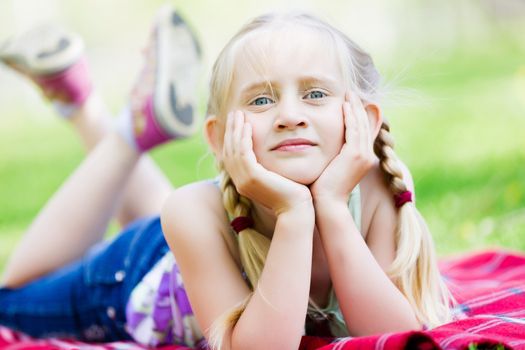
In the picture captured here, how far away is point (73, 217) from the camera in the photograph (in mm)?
2699

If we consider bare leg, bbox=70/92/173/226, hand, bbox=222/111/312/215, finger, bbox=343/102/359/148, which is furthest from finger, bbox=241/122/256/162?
bare leg, bbox=70/92/173/226

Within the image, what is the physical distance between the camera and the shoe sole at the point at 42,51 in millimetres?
3008

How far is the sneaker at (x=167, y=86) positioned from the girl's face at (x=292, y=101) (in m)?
0.86

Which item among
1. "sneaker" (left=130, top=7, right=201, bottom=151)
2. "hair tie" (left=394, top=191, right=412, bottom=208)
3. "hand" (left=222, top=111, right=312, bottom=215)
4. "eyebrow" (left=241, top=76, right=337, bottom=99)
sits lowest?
"hair tie" (left=394, top=191, right=412, bottom=208)

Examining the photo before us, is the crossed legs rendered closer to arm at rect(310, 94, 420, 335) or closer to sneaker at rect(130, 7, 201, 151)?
sneaker at rect(130, 7, 201, 151)

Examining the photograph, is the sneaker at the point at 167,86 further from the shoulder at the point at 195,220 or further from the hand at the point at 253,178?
the hand at the point at 253,178

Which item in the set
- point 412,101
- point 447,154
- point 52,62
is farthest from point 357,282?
point 447,154

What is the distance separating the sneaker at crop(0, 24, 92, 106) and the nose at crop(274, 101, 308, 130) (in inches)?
55.7

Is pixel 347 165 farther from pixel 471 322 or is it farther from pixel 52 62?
pixel 52 62

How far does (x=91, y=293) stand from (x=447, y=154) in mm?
2708

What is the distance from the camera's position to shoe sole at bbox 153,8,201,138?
277cm

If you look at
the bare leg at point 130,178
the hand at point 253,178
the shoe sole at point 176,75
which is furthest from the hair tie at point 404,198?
the bare leg at point 130,178

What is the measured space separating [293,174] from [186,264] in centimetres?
32

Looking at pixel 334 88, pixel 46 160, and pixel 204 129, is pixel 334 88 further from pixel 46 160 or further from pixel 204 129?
pixel 46 160
